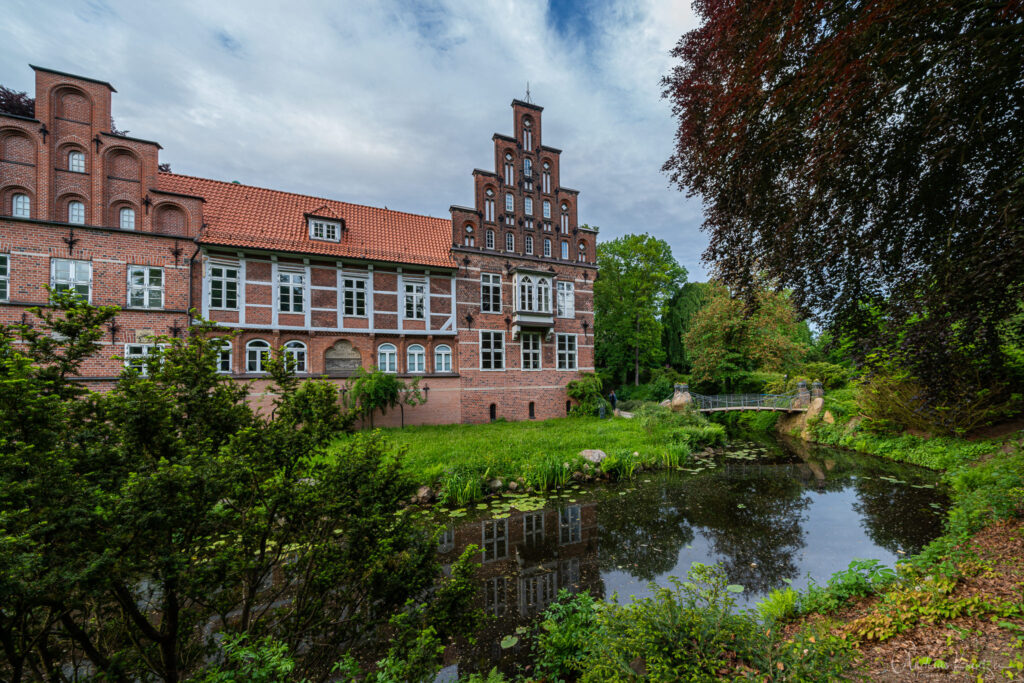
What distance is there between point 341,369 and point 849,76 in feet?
49.7

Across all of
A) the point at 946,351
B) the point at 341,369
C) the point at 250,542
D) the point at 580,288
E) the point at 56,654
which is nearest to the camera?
the point at 56,654

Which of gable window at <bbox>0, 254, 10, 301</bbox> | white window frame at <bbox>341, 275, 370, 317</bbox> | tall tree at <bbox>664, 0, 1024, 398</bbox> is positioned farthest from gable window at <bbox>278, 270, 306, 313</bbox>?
tall tree at <bbox>664, 0, 1024, 398</bbox>

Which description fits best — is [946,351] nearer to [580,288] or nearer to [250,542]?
[250,542]

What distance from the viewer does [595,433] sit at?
42.3ft

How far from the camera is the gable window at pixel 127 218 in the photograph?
1195cm

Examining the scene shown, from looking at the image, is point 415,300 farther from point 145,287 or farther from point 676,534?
point 676,534

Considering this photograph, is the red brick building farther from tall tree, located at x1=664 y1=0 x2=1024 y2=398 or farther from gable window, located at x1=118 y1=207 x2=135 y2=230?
tall tree, located at x1=664 y1=0 x2=1024 y2=398

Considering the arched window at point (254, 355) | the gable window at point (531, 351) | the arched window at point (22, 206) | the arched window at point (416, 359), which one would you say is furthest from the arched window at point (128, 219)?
the gable window at point (531, 351)

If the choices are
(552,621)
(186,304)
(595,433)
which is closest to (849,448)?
(595,433)

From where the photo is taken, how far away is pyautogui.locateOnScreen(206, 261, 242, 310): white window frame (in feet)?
41.4

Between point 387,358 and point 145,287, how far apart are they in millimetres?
7873

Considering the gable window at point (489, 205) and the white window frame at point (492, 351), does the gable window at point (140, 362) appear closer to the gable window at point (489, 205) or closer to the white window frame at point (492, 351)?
the white window frame at point (492, 351)

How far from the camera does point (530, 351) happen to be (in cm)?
1723

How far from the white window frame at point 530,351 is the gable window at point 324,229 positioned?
8846mm
